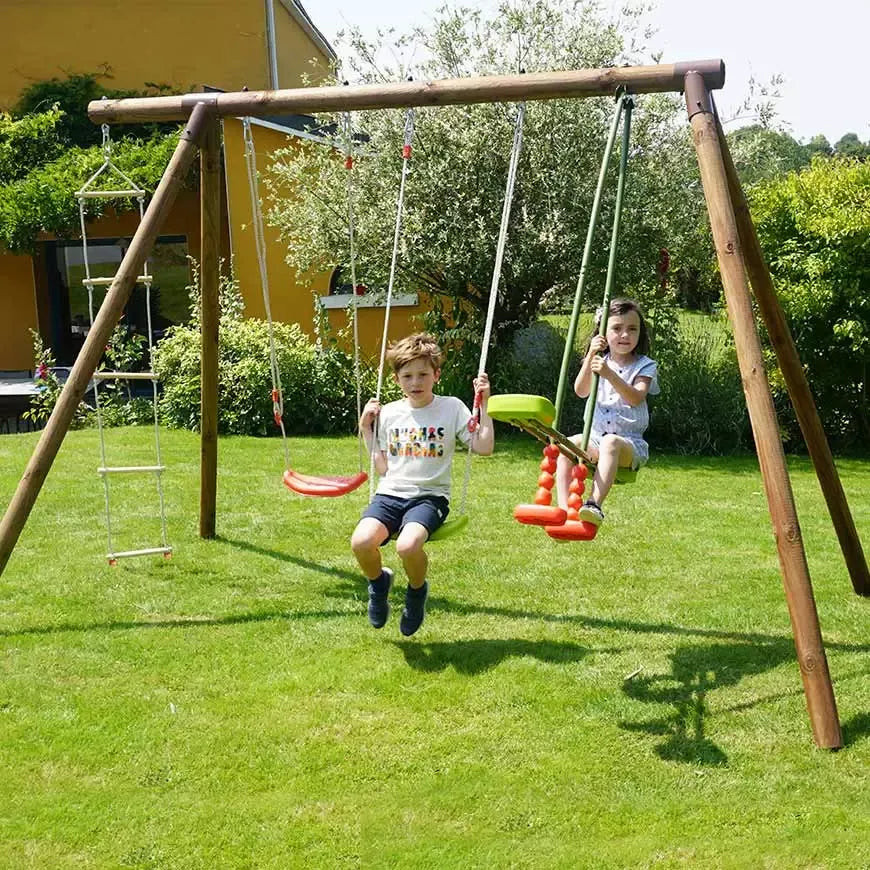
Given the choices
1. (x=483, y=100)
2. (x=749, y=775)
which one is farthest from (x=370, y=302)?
(x=749, y=775)

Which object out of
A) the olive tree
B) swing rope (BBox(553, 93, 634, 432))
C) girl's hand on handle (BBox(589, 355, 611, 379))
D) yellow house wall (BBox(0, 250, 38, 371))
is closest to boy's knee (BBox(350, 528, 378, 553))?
swing rope (BBox(553, 93, 634, 432))

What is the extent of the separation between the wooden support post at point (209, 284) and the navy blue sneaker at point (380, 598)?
1.89 m

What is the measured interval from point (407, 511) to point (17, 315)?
13.8m

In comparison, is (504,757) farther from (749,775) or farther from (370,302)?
(370,302)

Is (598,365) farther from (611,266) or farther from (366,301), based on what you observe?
(366,301)

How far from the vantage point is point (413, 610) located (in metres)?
4.79

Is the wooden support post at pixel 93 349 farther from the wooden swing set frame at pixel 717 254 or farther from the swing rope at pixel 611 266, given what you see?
the swing rope at pixel 611 266

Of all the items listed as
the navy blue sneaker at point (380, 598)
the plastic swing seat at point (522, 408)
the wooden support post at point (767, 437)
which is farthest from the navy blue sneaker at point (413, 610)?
the wooden support post at point (767, 437)

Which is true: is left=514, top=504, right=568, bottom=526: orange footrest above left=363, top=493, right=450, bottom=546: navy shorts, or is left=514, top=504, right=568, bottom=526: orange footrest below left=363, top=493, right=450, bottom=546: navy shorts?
above

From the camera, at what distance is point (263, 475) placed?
9422 millimetres

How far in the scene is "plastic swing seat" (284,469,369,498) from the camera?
17.9 feet

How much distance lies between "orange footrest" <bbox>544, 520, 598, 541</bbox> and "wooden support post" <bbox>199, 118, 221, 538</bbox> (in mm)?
2580

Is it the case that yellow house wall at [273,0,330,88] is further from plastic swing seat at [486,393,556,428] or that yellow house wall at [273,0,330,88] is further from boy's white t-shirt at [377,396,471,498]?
plastic swing seat at [486,393,556,428]

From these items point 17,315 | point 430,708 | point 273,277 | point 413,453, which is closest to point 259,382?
point 273,277
